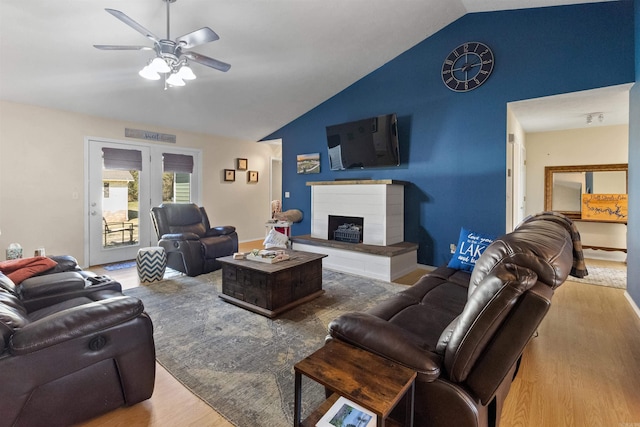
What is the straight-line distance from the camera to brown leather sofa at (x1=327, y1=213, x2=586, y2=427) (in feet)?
3.23

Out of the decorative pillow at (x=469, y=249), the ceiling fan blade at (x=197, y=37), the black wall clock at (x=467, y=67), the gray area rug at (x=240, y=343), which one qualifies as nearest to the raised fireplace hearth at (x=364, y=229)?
the gray area rug at (x=240, y=343)

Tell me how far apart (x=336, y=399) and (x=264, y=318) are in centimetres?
155

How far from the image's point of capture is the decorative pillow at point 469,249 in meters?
2.57

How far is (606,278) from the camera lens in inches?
155

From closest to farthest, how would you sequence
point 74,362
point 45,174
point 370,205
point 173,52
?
1. point 74,362
2. point 173,52
3. point 45,174
4. point 370,205

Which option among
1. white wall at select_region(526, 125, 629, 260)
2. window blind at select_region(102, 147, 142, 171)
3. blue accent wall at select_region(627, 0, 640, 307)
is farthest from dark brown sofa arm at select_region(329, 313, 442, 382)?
white wall at select_region(526, 125, 629, 260)

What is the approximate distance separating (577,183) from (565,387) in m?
4.93

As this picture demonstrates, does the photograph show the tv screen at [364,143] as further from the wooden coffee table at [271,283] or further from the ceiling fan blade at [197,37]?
the ceiling fan blade at [197,37]

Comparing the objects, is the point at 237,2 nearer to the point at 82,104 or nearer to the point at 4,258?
the point at 82,104

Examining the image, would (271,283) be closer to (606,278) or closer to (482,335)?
(482,335)

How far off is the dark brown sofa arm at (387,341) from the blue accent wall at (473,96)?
3.31 metres

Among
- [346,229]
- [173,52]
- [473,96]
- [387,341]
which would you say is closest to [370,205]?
[346,229]

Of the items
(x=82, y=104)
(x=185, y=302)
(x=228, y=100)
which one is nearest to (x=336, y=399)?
(x=185, y=302)

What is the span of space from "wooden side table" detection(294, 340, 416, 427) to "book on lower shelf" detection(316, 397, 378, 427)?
0.21 ft
